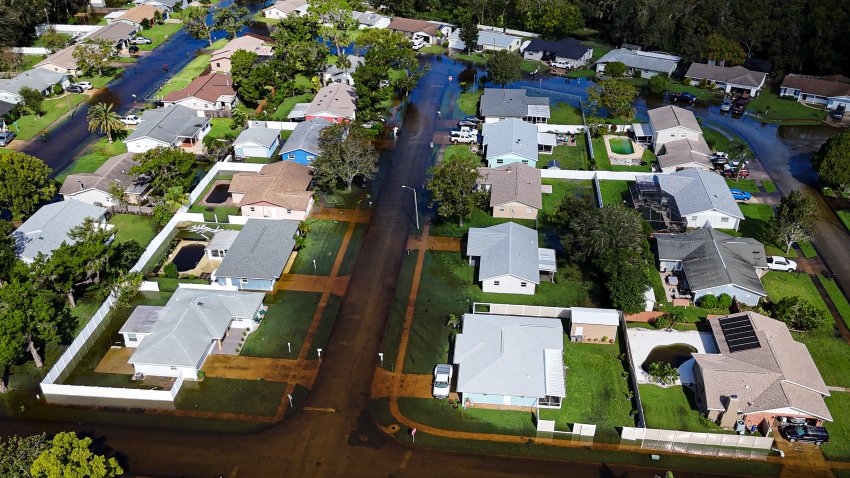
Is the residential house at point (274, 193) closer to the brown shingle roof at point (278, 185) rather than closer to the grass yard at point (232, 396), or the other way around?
the brown shingle roof at point (278, 185)

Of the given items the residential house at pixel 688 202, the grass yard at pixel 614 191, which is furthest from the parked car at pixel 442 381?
the grass yard at pixel 614 191

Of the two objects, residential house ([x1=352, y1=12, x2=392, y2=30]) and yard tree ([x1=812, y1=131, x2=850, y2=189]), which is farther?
residential house ([x1=352, y1=12, x2=392, y2=30])

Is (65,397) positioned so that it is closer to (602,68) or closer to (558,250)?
(558,250)

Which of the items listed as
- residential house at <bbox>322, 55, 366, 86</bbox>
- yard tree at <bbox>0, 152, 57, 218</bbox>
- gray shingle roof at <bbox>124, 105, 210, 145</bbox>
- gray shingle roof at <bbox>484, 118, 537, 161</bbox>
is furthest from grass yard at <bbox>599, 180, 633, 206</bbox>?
yard tree at <bbox>0, 152, 57, 218</bbox>

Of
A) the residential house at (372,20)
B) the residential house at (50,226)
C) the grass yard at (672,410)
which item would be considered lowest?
the grass yard at (672,410)

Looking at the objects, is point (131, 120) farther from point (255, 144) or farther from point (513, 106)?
point (513, 106)

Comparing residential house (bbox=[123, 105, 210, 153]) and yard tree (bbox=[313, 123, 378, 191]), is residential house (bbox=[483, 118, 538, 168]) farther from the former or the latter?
residential house (bbox=[123, 105, 210, 153])
